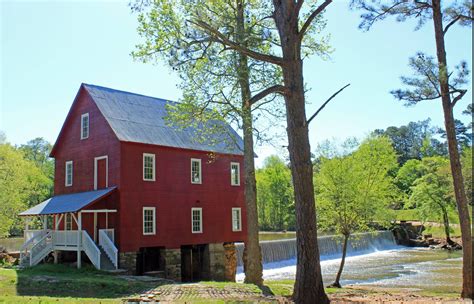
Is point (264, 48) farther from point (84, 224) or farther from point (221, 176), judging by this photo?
point (84, 224)

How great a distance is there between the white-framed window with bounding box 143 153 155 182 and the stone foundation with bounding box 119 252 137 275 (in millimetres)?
3531

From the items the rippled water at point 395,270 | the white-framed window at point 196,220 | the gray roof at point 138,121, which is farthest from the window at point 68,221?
the rippled water at point 395,270

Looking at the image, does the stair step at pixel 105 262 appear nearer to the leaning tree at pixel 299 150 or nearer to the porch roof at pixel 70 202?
the porch roof at pixel 70 202

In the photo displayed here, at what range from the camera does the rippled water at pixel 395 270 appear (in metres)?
22.9

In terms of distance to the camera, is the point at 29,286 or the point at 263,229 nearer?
the point at 29,286

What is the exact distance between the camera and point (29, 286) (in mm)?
14461

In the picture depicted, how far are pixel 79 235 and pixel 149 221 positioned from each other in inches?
127

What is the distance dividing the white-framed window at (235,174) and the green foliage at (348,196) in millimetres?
5376

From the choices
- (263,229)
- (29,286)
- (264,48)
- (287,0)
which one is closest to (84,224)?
(29,286)

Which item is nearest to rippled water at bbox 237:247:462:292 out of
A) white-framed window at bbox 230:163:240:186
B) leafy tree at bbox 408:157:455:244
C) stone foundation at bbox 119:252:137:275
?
leafy tree at bbox 408:157:455:244

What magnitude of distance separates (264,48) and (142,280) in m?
9.57

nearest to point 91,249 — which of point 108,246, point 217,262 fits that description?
point 108,246

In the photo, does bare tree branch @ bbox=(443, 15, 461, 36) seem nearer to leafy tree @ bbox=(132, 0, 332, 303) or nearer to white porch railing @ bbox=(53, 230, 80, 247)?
leafy tree @ bbox=(132, 0, 332, 303)

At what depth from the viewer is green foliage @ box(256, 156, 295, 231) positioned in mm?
61531
